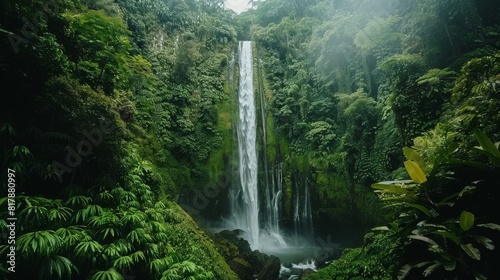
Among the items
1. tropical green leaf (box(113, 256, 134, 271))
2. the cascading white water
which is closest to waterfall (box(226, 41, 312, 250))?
the cascading white water

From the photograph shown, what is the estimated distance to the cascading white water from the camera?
13086 millimetres

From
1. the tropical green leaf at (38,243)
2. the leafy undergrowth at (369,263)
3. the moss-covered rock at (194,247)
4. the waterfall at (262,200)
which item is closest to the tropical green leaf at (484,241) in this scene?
the leafy undergrowth at (369,263)

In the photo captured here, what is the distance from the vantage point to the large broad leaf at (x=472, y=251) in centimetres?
289

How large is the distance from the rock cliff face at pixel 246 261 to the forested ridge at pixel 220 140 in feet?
1.24

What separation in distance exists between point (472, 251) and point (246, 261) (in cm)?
649

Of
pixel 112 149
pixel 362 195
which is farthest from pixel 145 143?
pixel 362 195

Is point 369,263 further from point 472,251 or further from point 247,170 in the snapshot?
point 247,170

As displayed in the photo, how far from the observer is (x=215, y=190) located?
1333 cm

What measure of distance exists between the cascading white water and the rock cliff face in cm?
340

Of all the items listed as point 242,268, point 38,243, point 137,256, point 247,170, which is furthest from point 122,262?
point 247,170

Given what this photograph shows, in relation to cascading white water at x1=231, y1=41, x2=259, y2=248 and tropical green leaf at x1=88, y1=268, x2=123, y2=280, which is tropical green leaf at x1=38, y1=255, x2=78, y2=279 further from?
cascading white water at x1=231, y1=41, x2=259, y2=248

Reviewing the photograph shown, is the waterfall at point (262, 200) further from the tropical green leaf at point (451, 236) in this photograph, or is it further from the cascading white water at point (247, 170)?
the tropical green leaf at point (451, 236)

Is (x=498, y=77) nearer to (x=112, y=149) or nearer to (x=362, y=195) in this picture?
(x=112, y=149)

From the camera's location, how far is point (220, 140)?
14.3 metres
